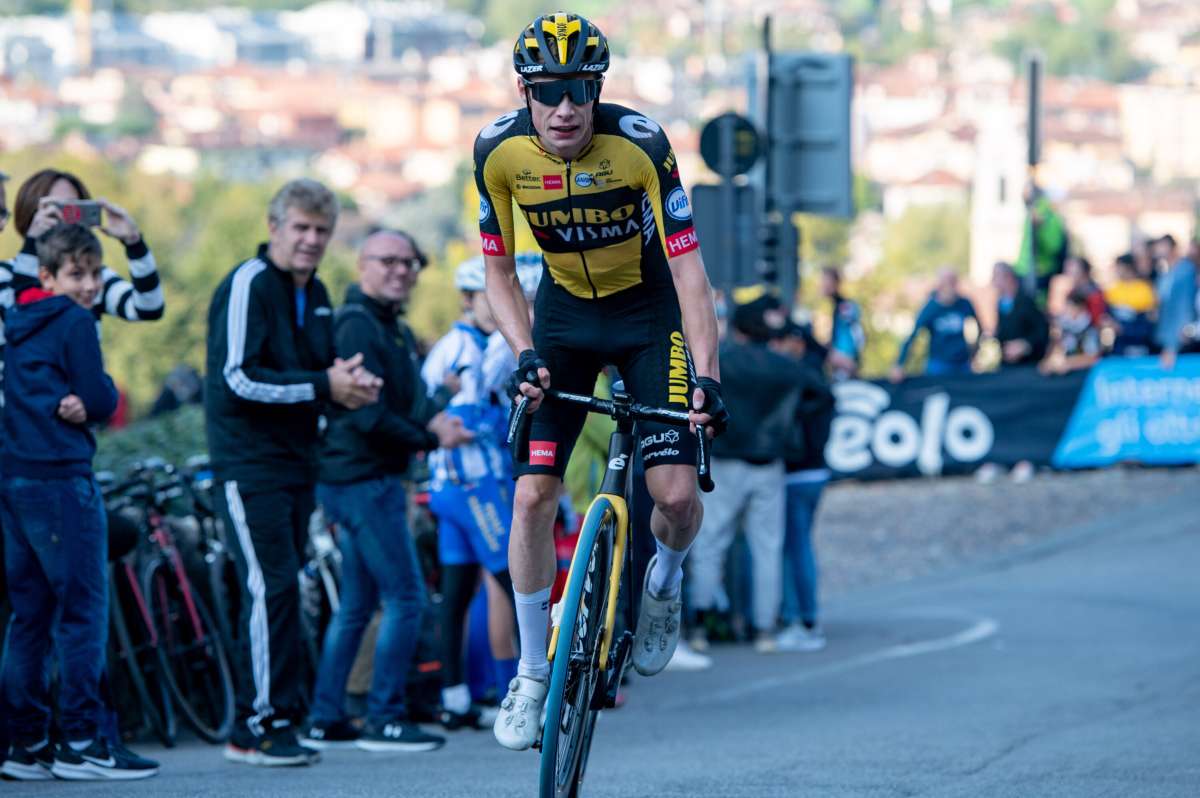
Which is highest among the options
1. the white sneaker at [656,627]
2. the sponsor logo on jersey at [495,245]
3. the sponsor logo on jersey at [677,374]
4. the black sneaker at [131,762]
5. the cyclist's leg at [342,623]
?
the sponsor logo on jersey at [495,245]

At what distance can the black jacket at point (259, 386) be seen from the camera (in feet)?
29.1

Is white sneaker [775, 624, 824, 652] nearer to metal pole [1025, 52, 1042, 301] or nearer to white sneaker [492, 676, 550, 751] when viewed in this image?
white sneaker [492, 676, 550, 751]

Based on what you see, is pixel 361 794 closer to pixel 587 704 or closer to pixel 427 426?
pixel 587 704

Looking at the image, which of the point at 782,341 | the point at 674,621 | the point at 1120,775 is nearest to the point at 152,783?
the point at 674,621

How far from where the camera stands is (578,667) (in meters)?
6.94

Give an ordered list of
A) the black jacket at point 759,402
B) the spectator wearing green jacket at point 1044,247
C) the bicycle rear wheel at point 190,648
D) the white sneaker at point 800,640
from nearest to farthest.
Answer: the bicycle rear wheel at point 190,648
the black jacket at point 759,402
the white sneaker at point 800,640
the spectator wearing green jacket at point 1044,247

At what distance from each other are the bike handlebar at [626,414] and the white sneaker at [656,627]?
0.73 metres

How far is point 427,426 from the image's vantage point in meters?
10.2

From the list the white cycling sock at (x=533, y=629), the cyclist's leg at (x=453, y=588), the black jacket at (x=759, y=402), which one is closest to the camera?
the white cycling sock at (x=533, y=629)

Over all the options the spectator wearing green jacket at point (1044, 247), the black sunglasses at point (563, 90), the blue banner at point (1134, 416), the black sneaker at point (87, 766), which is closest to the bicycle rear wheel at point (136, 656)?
the black sneaker at point (87, 766)

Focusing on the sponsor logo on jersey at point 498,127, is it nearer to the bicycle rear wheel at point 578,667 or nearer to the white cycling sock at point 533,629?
the bicycle rear wheel at point 578,667

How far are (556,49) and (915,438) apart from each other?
15.5 meters

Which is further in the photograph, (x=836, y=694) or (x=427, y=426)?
(x=836, y=694)

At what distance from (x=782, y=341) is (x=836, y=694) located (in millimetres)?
3048
